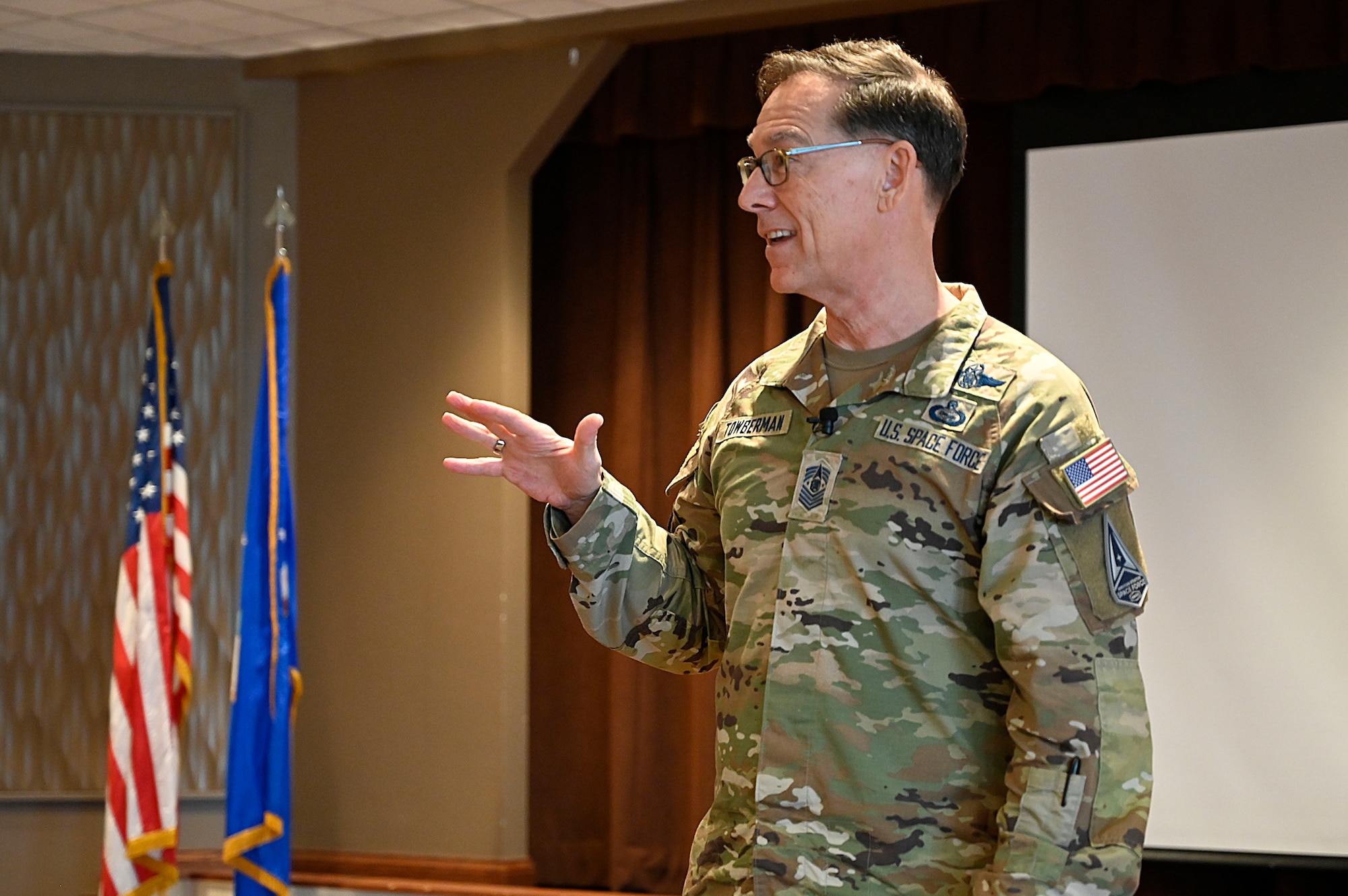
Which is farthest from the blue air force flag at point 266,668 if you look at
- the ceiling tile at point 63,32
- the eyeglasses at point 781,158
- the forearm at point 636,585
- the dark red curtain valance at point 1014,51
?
the eyeglasses at point 781,158

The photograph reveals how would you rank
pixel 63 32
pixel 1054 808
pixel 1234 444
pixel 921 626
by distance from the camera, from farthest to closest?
pixel 63 32 → pixel 1234 444 → pixel 921 626 → pixel 1054 808

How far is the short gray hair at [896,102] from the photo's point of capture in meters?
1.58

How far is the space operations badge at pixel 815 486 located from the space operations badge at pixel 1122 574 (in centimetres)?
30

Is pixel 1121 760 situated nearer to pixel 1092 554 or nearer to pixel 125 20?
pixel 1092 554

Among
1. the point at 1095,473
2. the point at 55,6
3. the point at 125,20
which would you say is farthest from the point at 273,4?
the point at 1095,473

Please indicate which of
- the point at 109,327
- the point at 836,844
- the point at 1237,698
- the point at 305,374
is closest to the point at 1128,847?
the point at 836,844

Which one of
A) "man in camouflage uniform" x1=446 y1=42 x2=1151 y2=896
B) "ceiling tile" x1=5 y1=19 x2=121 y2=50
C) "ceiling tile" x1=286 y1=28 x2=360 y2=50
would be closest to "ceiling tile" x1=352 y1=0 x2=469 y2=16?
"ceiling tile" x1=286 y1=28 x2=360 y2=50

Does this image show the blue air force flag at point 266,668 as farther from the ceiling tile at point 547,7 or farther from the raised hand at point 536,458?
the raised hand at point 536,458

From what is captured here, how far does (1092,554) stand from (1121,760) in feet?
0.68

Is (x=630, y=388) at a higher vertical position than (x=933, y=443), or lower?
higher

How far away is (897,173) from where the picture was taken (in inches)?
62.6

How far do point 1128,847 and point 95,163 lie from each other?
432 cm

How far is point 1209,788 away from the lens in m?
3.65

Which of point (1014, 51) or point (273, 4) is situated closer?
point (1014, 51)
